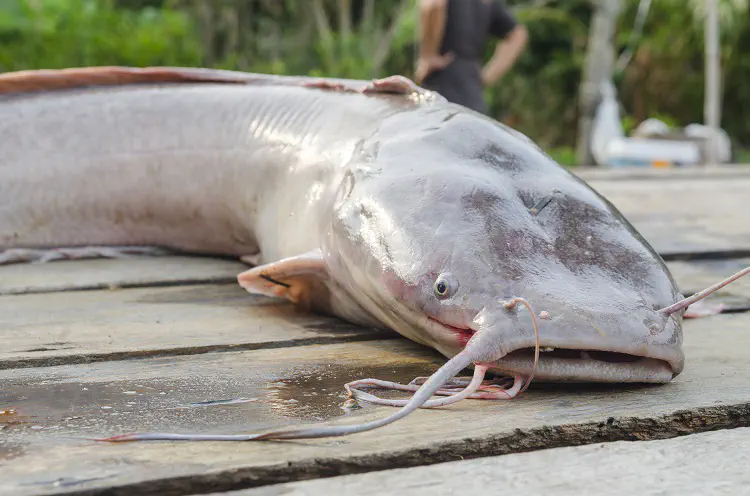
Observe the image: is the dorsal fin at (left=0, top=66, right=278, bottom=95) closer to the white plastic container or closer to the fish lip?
the fish lip

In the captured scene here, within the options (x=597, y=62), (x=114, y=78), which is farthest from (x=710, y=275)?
(x=597, y=62)

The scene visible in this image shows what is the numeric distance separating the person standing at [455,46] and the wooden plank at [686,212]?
0.98m

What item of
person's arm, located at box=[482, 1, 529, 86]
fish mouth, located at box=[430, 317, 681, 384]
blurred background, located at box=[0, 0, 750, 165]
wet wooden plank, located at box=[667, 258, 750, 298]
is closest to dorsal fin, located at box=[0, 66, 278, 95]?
wet wooden plank, located at box=[667, 258, 750, 298]

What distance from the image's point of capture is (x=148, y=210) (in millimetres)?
2400

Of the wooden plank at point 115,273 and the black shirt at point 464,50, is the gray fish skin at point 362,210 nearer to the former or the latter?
the wooden plank at point 115,273

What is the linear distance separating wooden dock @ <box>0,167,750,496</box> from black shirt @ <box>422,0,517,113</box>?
3.30 metres

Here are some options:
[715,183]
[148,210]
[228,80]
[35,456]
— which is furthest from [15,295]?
[715,183]

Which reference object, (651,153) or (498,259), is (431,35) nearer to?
(498,259)

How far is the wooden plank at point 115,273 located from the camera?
6.70 feet

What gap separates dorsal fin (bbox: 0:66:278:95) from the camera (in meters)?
2.45

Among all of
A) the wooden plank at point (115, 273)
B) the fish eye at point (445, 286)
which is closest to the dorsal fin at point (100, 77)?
the wooden plank at point (115, 273)

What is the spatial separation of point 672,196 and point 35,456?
10.3 ft

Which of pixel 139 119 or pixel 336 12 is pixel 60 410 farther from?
pixel 336 12

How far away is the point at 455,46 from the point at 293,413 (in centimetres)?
412
